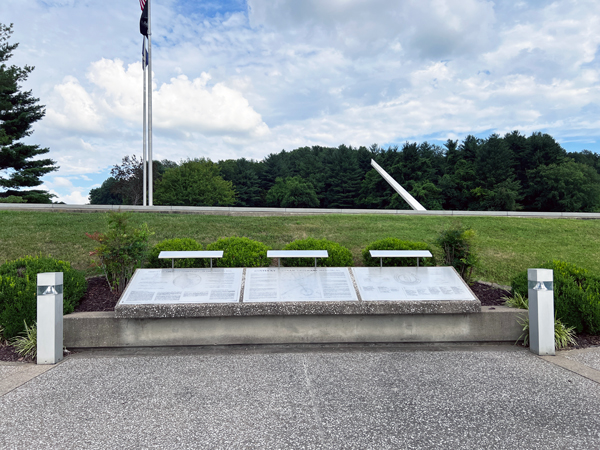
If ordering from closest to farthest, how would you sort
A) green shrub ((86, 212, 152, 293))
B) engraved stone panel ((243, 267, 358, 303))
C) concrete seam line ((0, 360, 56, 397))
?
1. concrete seam line ((0, 360, 56, 397))
2. engraved stone panel ((243, 267, 358, 303))
3. green shrub ((86, 212, 152, 293))

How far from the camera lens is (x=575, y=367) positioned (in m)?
3.98

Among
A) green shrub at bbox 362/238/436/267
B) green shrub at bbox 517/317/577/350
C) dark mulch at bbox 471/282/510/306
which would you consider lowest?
green shrub at bbox 517/317/577/350

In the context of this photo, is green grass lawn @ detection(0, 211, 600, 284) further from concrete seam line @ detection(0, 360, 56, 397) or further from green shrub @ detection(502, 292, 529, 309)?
concrete seam line @ detection(0, 360, 56, 397)

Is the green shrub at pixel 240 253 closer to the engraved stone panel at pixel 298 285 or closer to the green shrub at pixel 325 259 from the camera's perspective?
the green shrub at pixel 325 259

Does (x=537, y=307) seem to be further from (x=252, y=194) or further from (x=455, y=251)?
(x=252, y=194)

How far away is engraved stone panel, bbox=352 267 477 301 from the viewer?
4902mm

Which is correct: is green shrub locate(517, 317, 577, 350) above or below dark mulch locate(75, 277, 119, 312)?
below

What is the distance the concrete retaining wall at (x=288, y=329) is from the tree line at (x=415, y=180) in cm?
3441

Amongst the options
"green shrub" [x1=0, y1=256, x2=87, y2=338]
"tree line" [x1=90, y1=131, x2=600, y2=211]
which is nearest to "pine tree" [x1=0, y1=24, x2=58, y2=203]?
"tree line" [x1=90, y1=131, x2=600, y2=211]

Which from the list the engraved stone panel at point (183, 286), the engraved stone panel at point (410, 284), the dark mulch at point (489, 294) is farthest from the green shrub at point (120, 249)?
the dark mulch at point (489, 294)

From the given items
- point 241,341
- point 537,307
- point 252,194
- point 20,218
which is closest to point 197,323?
point 241,341

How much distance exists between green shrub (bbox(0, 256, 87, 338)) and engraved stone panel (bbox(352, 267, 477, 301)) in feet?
13.2

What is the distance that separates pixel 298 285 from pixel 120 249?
280 centimetres

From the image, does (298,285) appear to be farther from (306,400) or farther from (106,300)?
(106,300)
